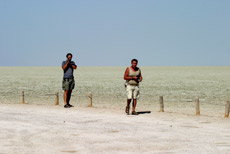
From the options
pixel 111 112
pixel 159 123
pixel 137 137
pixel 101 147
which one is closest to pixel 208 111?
pixel 111 112

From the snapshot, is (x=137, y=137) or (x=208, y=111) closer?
(x=137, y=137)

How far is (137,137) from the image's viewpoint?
10.1 meters

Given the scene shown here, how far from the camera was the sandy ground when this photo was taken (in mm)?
8812

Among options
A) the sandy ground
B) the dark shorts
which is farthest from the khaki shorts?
the dark shorts

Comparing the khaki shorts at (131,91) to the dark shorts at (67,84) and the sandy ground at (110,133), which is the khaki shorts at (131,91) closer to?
the sandy ground at (110,133)

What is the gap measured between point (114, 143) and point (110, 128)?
2.11m

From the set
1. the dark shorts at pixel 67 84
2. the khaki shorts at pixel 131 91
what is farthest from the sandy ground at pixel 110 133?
the dark shorts at pixel 67 84

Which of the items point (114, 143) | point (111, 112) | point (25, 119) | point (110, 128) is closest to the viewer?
point (114, 143)

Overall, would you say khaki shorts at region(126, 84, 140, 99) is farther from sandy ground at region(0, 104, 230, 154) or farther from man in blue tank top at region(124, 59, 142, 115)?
sandy ground at region(0, 104, 230, 154)

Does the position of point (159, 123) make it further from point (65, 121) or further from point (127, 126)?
point (65, 121)

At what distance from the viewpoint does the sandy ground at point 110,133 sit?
8812mm

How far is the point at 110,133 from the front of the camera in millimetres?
10695

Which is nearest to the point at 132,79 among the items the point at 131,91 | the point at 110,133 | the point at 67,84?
the point at 131,91

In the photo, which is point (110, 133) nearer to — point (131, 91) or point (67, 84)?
point (131, 91)
